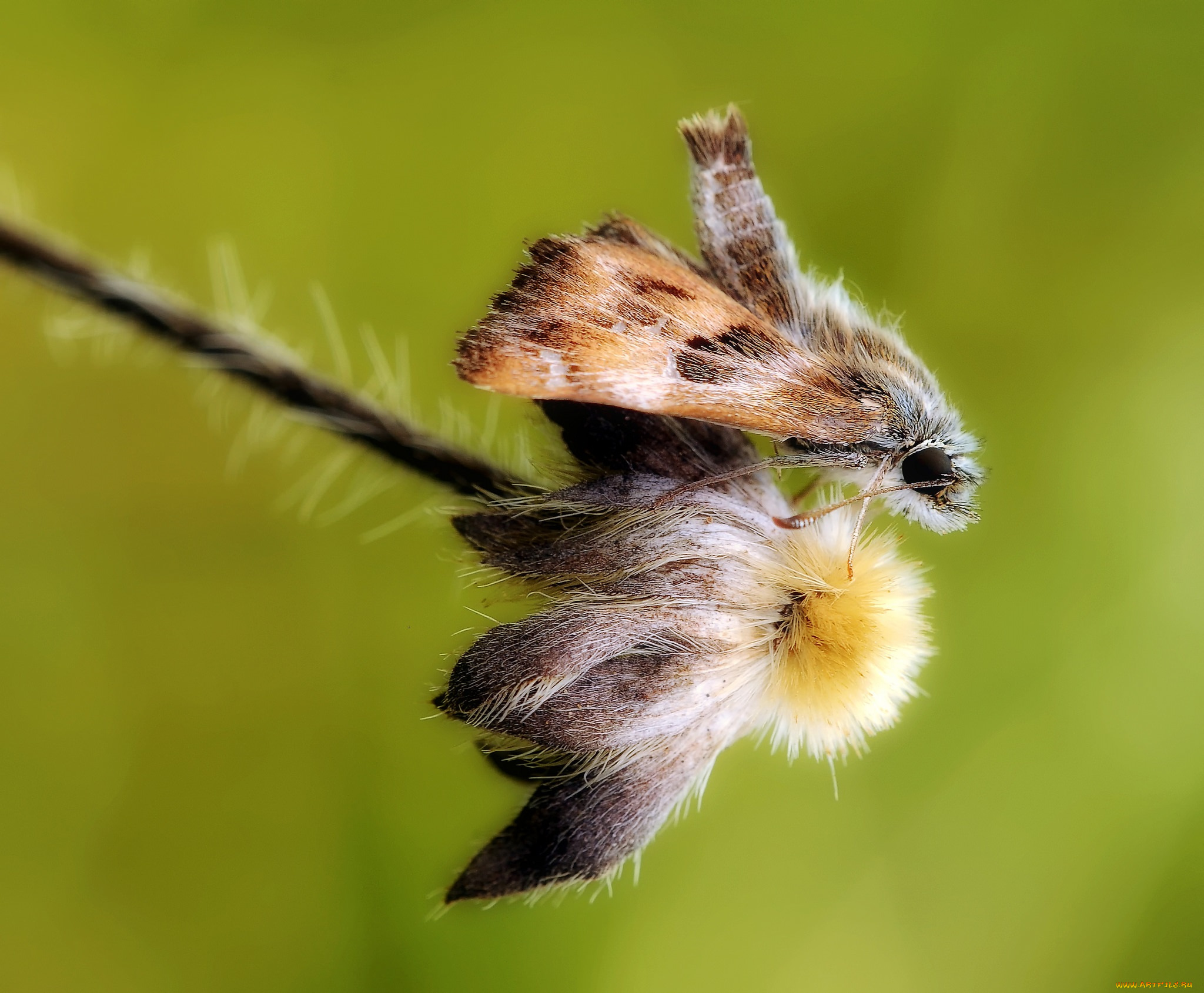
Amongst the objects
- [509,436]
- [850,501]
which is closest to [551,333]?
[850,501]

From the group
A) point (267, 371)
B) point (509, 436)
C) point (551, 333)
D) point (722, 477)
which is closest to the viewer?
point (551, 333)

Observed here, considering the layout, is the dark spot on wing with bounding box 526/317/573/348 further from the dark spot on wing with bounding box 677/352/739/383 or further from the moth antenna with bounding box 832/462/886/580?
the moth antenna with bounding box 832/462/886/580

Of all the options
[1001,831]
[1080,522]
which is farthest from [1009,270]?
[1001,831]

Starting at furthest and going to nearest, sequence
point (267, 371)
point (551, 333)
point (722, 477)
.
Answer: point (267, 371), point (722, 477), point (551, 333)

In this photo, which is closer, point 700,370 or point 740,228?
point 700,370

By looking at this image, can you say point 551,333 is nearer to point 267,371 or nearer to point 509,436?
point 267,371

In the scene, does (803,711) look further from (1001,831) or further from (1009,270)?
(1009,270)
